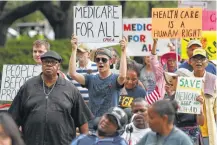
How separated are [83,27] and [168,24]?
1420mm

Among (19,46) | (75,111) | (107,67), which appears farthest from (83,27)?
(19,46)

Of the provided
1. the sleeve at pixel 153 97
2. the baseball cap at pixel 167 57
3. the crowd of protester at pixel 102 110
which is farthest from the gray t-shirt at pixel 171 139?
the baseball cap at pixel 167 57

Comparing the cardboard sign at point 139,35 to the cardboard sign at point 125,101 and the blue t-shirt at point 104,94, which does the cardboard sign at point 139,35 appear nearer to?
the cardboard sign at point 125,101

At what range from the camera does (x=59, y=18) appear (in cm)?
2631

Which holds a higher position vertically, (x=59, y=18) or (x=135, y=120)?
(x=59, y=18)

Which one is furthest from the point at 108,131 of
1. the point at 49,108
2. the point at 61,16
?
the point at 61,16

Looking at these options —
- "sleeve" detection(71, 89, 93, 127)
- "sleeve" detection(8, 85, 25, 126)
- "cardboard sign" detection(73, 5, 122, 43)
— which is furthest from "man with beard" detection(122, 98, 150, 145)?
"cardboard sign" detection(73, 5, 122, 43)

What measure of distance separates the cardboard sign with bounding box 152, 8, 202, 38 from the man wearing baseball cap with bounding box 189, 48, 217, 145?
8.51 ft

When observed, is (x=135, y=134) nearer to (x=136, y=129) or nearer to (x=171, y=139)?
(x=136, y=129)

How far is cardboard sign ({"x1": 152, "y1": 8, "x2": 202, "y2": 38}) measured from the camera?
13.3 metres

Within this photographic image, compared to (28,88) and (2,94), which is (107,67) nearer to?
(28,88)

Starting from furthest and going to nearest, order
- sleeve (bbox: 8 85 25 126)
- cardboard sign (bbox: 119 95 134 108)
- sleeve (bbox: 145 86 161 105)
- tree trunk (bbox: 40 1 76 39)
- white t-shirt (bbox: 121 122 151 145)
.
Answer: tree trunk (bbox: 40 1 76 39), sleeve (bbox: 145 86 161 105), cardboard sign (bbox: 119 95 134 108), sleeve (bbox: 8 85 25 126), white t-shirt (bbox: 121 122 151 145)

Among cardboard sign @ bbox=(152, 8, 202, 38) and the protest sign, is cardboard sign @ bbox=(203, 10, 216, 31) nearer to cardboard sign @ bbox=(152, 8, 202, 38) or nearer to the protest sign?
cardboard sign @ bbox=(152, 8, 202, 38)

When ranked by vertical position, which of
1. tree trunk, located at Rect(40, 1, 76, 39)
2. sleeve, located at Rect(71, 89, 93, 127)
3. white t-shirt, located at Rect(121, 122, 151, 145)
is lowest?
white t-shirt, located at Rect(121, 122, 151, 145)
